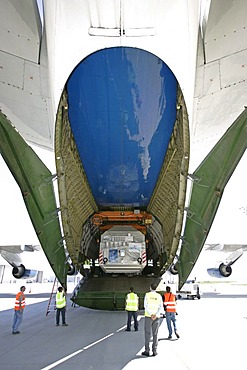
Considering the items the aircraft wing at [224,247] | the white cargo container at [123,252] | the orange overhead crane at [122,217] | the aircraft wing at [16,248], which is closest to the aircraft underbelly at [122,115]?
the orange overhead crane at [122,217]

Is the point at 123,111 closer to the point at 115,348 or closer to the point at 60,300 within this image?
the point at 115,348

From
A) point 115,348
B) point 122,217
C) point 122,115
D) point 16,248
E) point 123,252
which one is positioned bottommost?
point 115,348

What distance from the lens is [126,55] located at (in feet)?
14.3

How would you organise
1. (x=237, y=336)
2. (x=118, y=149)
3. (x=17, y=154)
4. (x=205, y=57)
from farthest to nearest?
(x=118, y=149)
(x=237, y=336)
(x=17, y=154)
(x=205, y=57)

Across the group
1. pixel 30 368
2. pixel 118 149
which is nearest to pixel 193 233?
pixel 118 149

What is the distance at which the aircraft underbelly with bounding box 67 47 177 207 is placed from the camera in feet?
15.4

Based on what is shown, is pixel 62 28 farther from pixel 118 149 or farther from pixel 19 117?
pixel 118 149

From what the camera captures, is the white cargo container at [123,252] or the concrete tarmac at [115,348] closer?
the concrete tarmac at [115,348]

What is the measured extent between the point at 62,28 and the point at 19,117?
5.99 feet

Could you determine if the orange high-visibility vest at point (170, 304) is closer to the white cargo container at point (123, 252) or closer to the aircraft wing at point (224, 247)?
the white cargo container at point (123, 252)

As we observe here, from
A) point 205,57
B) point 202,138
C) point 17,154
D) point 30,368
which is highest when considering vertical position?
point 205,57

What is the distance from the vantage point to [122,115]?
570cm

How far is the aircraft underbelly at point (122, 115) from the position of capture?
470 centimetres

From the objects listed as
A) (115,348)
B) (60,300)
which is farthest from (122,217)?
(115,348)
